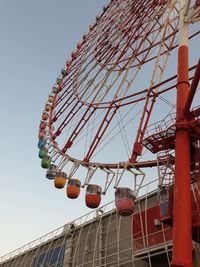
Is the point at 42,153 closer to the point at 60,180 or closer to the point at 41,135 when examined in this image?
the point at 41,135

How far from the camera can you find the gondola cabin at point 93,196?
16.1 m

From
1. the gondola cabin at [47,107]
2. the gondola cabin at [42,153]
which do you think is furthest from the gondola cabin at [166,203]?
the gondola cabin at [47,107]

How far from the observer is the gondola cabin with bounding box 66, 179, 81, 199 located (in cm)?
1770

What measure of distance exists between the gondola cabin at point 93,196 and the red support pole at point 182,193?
4.25 meters

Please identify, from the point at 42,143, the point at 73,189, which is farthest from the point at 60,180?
the point at 42,143

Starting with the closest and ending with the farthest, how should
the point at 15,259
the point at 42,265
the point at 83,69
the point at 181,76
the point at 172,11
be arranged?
the point at 181,76
the point at 172,11
the point at 83,69
the point at 42,265
the point at 15,259

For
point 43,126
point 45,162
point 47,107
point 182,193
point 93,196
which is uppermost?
point 47,107

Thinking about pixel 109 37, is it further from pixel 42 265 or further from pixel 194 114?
pixel 42 265

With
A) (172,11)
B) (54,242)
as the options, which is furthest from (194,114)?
(54,242)

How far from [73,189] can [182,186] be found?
6.48m

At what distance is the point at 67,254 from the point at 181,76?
56.6ft

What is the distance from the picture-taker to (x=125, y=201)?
45.5 feet

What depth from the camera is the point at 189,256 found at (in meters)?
11.3

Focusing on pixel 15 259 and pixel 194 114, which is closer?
pixel 194 114
